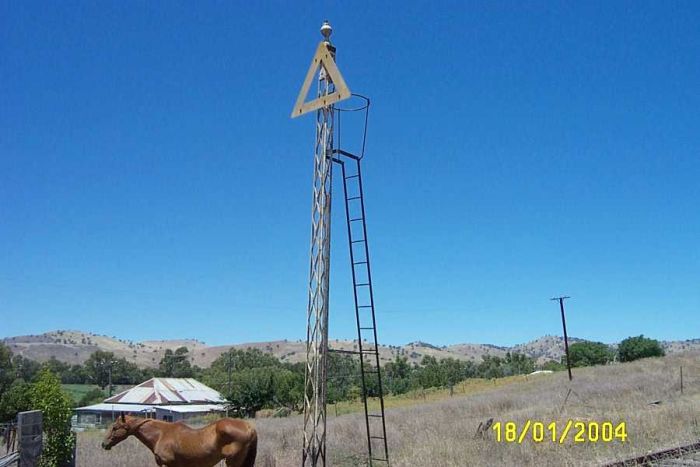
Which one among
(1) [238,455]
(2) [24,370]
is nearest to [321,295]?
(1) [238,455]

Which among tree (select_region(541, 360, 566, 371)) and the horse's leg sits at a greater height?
the horse's leg

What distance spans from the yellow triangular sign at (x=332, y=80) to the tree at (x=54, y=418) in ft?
24.8

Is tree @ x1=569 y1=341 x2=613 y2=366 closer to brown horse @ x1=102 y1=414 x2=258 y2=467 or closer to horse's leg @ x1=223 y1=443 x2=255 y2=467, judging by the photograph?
horse's leg @ x1=223 y1=443 x2=255 y2=467

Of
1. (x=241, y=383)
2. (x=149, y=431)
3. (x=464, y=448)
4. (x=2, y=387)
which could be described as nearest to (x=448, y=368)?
(x=241, y=383)

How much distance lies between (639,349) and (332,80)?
7902cm

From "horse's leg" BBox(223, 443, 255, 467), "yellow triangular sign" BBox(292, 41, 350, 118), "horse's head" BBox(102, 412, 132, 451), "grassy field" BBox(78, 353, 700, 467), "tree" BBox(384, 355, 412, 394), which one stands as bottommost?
"tree" BBox(384, 355, 412, 394)

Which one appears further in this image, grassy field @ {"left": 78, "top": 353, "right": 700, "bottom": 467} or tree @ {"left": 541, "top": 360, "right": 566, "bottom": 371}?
tree @ {"left": 541, "top": 360, "right": 566, "bottom": 371}

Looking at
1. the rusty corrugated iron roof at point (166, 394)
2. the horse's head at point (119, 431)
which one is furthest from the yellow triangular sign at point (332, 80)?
the rusty corrugated iron roof at point (166, 394)

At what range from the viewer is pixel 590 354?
280 feet

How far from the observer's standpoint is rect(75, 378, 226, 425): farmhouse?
53.9 metres

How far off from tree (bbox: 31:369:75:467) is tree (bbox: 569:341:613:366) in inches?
3312

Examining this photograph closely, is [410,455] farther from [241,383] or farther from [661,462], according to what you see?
[241,383]

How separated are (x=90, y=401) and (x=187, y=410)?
27.9 meters

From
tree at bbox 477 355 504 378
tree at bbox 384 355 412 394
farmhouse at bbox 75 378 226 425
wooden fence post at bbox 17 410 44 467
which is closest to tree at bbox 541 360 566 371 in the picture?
tree at bbox 477 355 504 378
